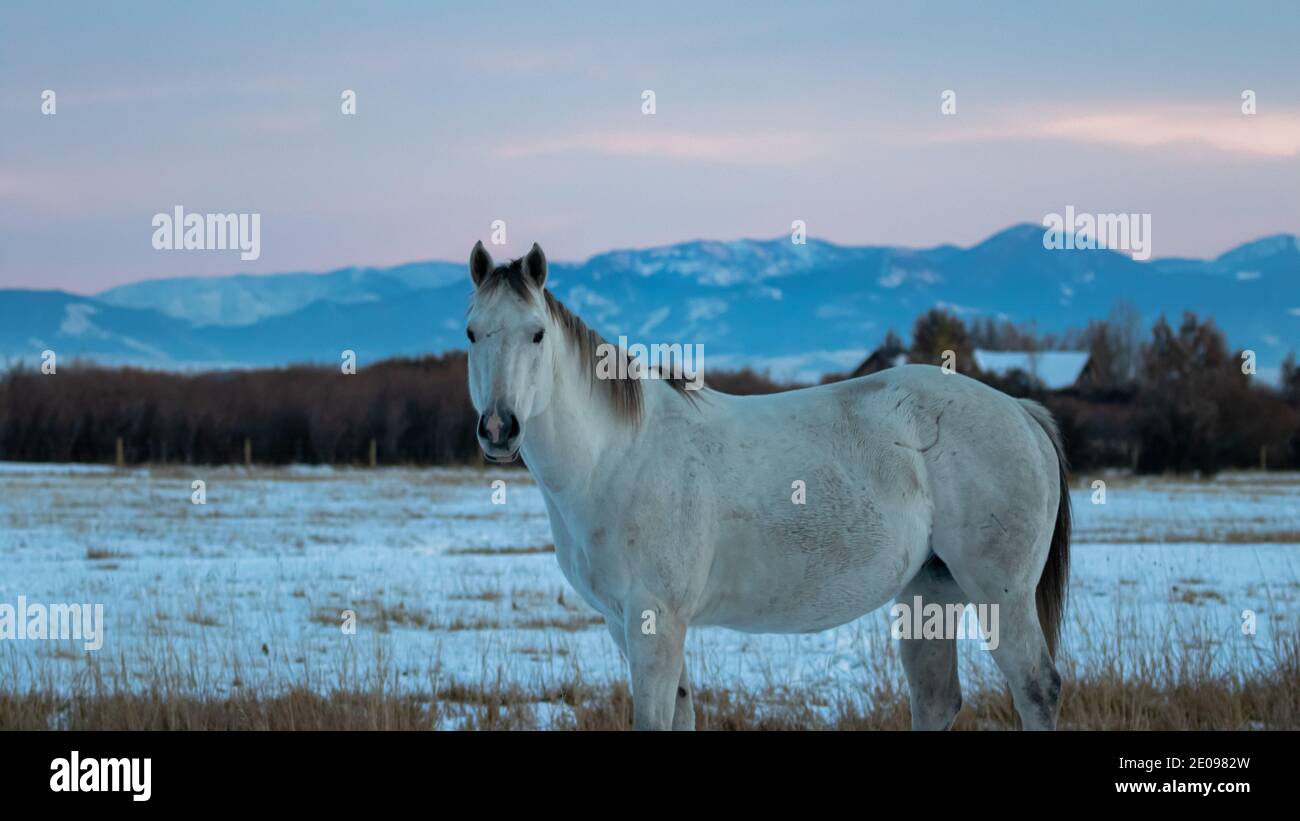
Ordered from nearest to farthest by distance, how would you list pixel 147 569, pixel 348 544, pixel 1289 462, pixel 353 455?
1. pixel 147 569
2. pixel 348 544
3. pixel 1289 462
4. pixel 353 455

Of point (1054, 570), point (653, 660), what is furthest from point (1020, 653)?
point (653, 660)

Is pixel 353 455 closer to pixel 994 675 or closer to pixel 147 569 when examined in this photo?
pixel 147 569

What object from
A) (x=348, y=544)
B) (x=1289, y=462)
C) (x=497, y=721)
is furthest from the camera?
(x=1289, y=462)

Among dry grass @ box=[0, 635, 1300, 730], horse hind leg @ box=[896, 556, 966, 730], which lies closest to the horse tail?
horse hind leg @ box=[896, 556, 966, 730]

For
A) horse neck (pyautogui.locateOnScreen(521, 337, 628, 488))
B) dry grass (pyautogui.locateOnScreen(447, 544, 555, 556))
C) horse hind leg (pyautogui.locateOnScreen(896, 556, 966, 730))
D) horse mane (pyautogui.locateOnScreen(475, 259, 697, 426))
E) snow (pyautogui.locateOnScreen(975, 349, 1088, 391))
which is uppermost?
snow (pyautogui.locateOnScreen(975, 349, 1088, 391))

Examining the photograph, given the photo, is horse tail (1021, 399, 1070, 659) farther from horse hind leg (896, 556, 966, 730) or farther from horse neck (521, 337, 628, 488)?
horse neck (521, 337, 628, 488)

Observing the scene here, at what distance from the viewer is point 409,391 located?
160 ft

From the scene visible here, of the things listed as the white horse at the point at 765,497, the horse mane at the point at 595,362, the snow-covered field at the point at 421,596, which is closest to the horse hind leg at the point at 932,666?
the white horse at the point at 765,497

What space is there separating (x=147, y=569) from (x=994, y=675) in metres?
10.9

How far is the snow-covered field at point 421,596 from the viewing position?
25.6 ft

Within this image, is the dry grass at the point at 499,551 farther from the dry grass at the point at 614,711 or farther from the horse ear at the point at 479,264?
the horse ear at the point at 479,264

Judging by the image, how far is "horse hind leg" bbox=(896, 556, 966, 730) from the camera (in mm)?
5336
